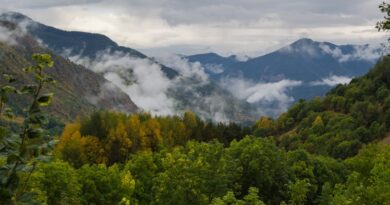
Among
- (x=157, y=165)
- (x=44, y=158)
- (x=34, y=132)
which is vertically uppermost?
(x=34, y=132)

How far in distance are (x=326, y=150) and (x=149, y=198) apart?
398 feet

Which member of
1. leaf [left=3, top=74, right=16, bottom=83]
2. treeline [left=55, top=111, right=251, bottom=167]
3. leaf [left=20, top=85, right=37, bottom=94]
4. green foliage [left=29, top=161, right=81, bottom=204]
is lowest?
treeline [left=55, top=111, right=251, bottom=167]

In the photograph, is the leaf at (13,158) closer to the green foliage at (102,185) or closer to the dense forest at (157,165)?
the dense forest at (157,165)

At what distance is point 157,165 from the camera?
84.2 meters

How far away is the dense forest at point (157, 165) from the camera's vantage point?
20.9 feet

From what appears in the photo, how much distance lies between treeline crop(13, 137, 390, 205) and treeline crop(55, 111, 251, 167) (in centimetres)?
3285

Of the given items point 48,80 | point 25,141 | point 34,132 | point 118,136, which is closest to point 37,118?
point 34,132

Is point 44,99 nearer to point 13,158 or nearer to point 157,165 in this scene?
point 13,158

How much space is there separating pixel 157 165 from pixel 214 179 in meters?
28.2

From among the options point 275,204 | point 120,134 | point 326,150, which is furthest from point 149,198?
point 326,150

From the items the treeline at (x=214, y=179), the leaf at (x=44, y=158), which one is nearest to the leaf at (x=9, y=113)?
the leaf at (x=44, y=158)

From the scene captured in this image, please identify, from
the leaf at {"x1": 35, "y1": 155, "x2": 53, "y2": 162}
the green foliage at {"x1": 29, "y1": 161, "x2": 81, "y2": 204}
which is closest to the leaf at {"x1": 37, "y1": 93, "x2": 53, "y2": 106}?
the leaf at {"x1": 35, "y1": 155, "x2": 53, "y2": 162}

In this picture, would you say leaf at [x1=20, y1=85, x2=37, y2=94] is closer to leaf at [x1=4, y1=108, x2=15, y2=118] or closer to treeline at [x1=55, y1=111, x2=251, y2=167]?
leaf at [x1=4, y1=108, x2=15, y2=118]

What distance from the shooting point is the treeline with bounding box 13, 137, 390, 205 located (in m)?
51.9
